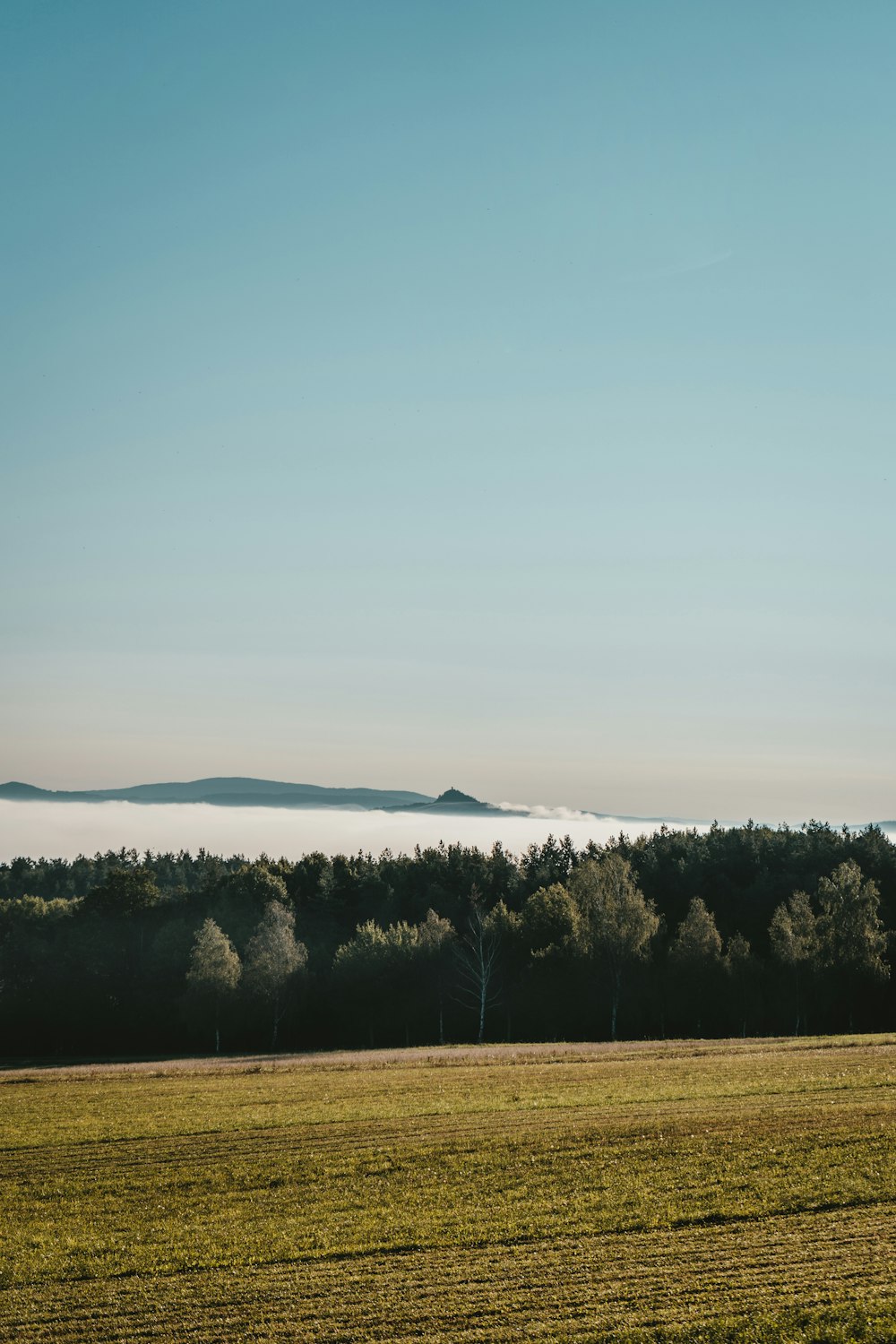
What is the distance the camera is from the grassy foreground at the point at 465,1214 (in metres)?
19.0

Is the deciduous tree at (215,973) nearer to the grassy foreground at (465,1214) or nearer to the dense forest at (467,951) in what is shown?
the dense forest at (467,951)

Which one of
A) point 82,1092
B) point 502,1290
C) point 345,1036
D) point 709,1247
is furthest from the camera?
point 345,1036

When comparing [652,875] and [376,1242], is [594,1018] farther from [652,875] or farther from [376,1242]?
[376,1242]

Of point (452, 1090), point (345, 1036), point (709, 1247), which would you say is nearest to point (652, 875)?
point (345, 1036)

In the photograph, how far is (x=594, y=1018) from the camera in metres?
90.8

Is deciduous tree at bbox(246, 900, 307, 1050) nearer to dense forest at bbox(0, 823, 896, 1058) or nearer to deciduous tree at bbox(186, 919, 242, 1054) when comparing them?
dense forest at bbox(0, 823, 896, 1058)

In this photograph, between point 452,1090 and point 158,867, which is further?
point 158,867

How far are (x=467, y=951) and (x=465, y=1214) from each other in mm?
77952

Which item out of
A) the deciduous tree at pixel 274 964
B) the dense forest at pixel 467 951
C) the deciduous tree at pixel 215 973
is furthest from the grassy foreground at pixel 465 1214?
the deciduous tree at pixel 215 973

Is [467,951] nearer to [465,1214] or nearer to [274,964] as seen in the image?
[274,964]

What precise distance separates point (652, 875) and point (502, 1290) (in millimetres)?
102006

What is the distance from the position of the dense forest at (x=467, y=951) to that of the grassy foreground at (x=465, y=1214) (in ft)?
154

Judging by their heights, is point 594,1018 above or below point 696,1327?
below

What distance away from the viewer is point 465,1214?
82.8ft
